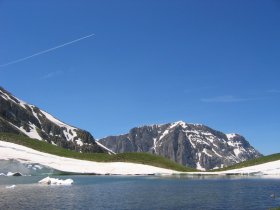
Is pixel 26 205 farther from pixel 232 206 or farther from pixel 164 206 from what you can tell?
pixel 232 206

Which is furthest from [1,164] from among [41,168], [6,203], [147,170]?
[6,203]

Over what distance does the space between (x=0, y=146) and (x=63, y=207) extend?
102780 millimetres

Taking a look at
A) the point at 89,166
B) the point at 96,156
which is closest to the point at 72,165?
the point at 89,166

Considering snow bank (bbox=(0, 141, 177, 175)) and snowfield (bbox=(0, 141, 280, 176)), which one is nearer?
snow bank (bbox=(0, 141, 177, 175))

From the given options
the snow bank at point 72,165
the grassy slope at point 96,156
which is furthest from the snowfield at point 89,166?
the grassy slope at point 96,156

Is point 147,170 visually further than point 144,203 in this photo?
Yes

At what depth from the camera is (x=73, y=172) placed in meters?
141

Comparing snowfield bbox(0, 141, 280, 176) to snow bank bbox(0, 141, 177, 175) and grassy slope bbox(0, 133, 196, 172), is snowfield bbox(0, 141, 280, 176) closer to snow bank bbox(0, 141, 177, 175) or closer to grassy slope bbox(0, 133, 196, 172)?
snow bank bbox(0, 141, 177, 175)

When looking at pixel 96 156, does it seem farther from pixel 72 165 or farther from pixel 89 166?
Answer: pixel 72 165

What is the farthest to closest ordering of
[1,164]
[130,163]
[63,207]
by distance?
[130,163], [1,164], [63,207]

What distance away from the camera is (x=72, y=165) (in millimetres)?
148125

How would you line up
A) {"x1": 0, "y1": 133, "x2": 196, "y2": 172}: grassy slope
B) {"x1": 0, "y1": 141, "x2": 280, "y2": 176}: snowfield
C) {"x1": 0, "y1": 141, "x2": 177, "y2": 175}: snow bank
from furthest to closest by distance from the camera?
{"x1": 0, "y1": 133, "x2": 196, "y2": 172}: grassy slope < {"x1": 0, "y1": 141, "x2": 280, "y2": 176}: snowfield < {"x1": 0, "y1": 141, "x2": 177, "y2": 175}: snow bank

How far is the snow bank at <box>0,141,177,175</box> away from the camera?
13775 centimetres

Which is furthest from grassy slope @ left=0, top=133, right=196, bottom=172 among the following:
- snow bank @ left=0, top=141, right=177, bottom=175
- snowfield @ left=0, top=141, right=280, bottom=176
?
snowfield @ left=0, top=141, right=280, bottom=176
